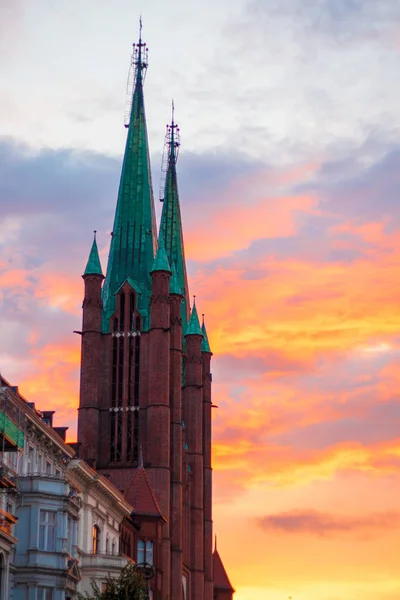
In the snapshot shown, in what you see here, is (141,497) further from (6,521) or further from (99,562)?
(6,521)

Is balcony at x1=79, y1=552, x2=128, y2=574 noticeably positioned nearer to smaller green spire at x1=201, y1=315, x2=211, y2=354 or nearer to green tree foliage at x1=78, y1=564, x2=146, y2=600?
green tree foliage at x1=78, y1=564, x2=146, y2=600

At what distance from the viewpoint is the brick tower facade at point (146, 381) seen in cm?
12938

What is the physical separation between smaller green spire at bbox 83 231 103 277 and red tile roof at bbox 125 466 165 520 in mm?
31663

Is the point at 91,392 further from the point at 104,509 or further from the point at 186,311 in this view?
the point at 104,509

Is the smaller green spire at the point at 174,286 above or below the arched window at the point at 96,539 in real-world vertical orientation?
above

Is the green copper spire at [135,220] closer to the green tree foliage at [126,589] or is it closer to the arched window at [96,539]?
the arched window at [96,539]

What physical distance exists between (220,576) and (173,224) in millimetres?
46844

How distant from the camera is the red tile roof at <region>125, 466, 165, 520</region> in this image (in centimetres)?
10688

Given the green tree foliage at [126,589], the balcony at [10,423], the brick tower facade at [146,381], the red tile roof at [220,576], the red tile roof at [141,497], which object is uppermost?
the brick tower facade at [146,381]

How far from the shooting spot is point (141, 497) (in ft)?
357

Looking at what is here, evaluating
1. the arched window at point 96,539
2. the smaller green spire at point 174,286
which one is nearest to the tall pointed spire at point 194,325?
the smaller green spire at point 174,286

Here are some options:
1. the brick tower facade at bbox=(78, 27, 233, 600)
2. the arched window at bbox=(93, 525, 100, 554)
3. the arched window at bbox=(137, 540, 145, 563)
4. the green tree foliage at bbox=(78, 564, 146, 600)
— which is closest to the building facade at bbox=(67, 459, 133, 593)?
the arched window at bbox=(93, 525, 100, 554)

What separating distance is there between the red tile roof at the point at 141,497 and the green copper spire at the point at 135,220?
29042mm

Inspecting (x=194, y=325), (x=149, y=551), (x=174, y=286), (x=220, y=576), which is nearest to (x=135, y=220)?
(x=174, y=286)
